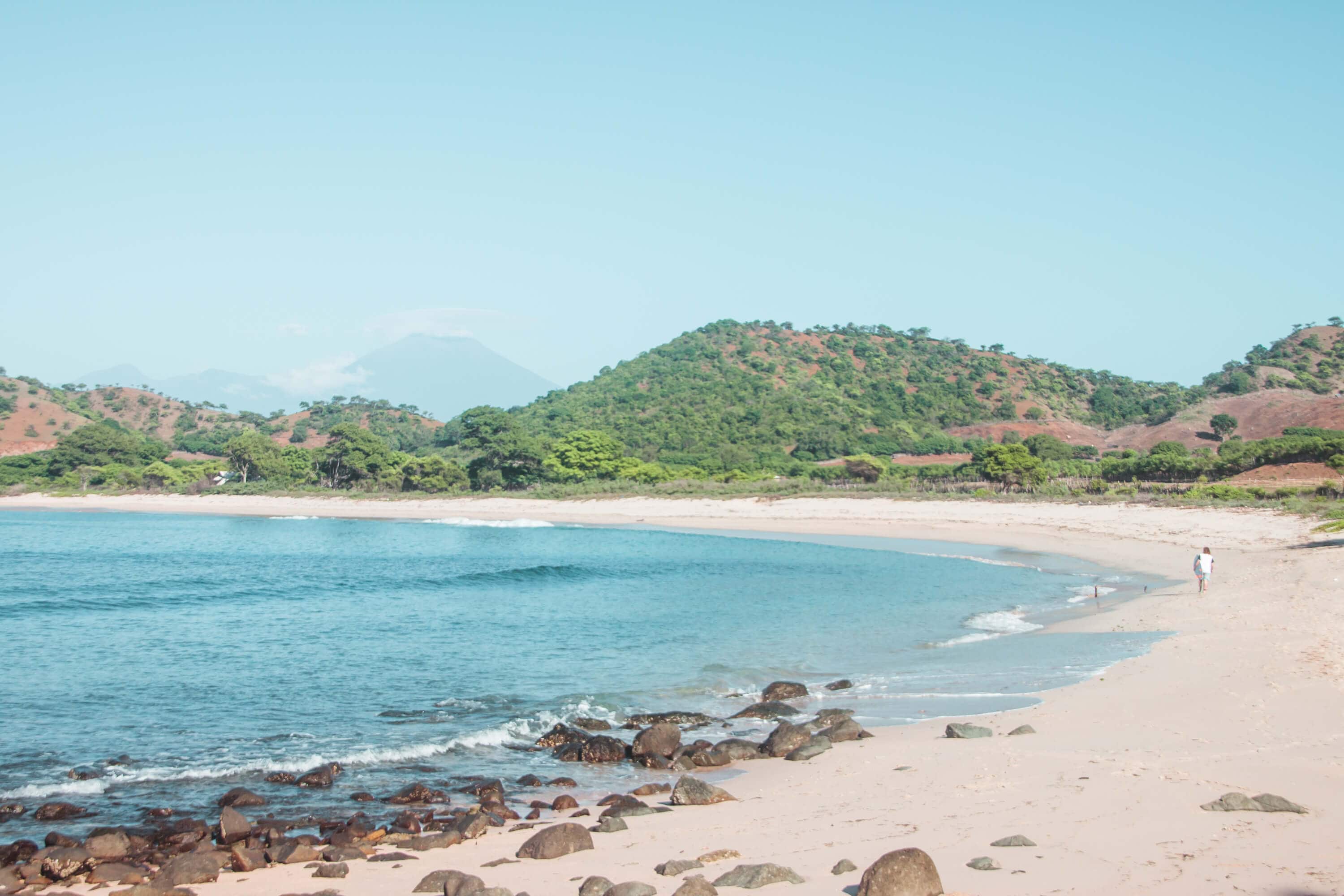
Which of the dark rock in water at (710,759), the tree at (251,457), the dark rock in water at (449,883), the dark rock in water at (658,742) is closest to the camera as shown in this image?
the dark rock in water at (449,883)

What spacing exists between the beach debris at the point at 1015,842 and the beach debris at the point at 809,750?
3.90m

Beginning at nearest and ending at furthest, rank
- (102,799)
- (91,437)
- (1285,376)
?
1. (102,799)
2. (91,437)
3. (1285,376)

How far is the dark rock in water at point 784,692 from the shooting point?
14.2 m

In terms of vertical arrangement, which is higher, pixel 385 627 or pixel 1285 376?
pixel 1285 376

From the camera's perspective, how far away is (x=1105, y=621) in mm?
18891

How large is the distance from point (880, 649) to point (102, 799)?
1341 cm

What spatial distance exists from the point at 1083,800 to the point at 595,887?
4.44 meters

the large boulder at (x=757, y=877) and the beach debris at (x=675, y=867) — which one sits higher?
the large boulder at (x=757, y=877)

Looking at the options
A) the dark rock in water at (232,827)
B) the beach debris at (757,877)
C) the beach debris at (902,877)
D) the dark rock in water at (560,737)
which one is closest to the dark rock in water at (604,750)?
the dark rock in water at (560,737)

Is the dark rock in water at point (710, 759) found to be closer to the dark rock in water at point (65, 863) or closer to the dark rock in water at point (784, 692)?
the dark rock in water at point (784, 692)

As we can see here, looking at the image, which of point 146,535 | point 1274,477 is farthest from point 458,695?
point 1274,477

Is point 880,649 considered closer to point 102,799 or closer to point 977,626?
point 977,626

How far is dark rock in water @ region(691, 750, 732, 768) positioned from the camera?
10.7 meters

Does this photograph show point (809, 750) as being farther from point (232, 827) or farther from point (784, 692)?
point (232, 827)
